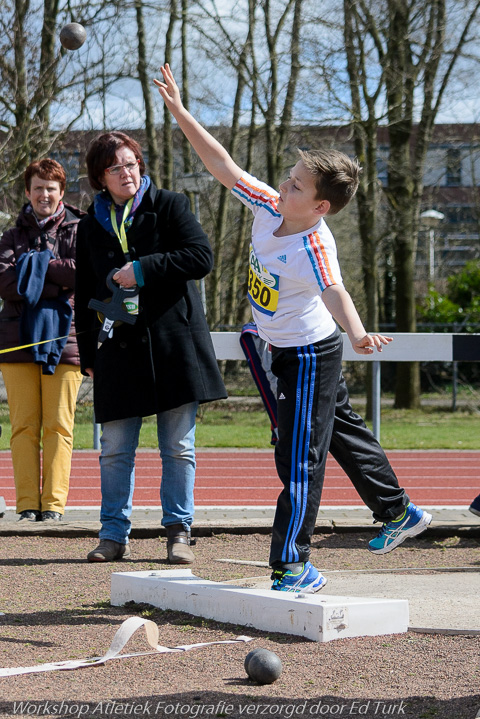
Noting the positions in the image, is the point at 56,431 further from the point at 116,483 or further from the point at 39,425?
the point at 116,483

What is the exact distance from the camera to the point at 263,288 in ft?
14.1

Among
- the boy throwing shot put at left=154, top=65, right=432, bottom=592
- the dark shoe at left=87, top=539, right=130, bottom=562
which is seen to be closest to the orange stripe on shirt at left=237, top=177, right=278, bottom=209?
the boy throwing shot put at left=154, top=65, right=432, bottom=592

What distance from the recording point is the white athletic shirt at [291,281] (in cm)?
418

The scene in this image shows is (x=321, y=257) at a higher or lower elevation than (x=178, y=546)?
higher

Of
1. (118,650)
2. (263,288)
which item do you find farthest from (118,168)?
(118,650)

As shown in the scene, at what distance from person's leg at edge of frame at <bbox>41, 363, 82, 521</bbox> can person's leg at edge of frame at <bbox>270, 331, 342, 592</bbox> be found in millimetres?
2531

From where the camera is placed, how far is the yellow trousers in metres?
6.53

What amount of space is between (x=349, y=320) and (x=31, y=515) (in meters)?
3.39

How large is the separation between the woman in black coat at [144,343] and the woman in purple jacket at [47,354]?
3.27ft

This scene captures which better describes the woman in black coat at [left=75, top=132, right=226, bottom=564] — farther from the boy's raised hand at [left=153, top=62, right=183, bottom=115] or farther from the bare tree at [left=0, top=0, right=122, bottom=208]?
the bare tree at [left=0, top=0, right=122, bottom=208]

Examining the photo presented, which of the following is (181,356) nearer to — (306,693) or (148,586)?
(148,586)

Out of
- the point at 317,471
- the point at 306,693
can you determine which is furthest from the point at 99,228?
the point at 306,693

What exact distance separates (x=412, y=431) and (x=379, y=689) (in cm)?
1348

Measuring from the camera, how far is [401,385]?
21.2 m
